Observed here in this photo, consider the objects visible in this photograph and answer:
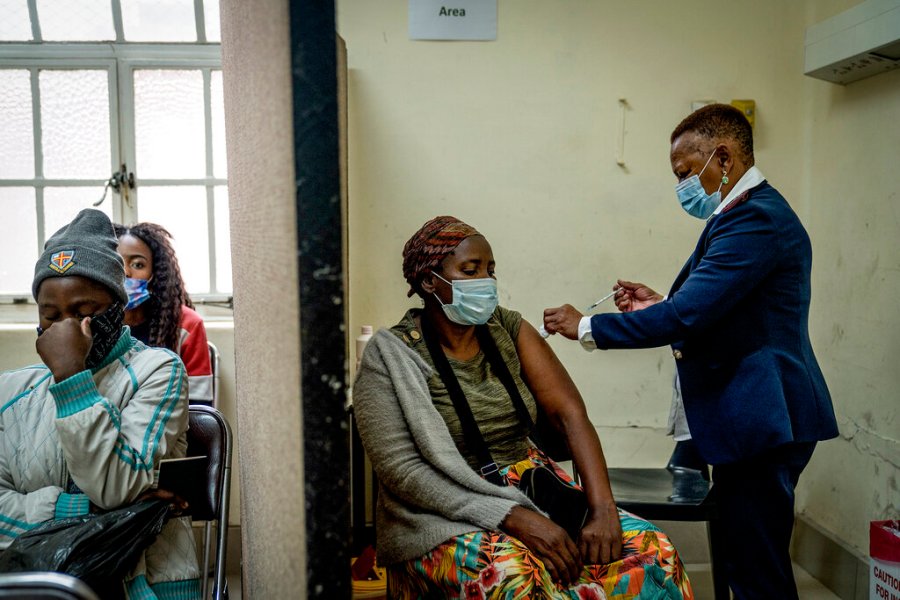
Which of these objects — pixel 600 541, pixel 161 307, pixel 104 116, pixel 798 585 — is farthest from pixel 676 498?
pixel 104 116

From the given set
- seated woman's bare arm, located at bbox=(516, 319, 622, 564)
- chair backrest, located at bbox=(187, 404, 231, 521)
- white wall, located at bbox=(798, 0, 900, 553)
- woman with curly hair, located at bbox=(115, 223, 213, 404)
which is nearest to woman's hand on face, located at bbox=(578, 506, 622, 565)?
seated woman's bare arm, located at bbox=(516, 319, 622, 564)

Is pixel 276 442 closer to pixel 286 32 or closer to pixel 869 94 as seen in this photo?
pixel 286 32

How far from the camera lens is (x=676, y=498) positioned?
2.25 m

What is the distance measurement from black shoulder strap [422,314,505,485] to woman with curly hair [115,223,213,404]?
3.89 ft

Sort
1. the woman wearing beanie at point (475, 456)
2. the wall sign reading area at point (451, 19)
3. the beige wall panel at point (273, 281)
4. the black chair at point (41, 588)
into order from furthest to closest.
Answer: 1. the wall sign reading area at point (451, 19)
2. the woman wearing beanie at point (475, 456)
3. the black chair at point (41, 588)
4. the beige wall panel at point (273, 281)

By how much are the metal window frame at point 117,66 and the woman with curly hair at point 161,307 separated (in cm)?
46

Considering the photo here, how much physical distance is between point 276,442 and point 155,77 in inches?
118

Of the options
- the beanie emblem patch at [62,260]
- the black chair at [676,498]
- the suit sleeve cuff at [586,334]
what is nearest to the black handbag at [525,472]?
the suit sleeve cuff at [586,334]

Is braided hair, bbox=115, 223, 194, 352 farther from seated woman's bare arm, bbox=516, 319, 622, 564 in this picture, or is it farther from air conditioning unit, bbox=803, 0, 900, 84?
air conditioning unit, bbox=803, 0, 900, 84

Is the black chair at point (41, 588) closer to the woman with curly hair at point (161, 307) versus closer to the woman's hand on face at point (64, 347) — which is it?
the woman's hand on face at point (64, 347)

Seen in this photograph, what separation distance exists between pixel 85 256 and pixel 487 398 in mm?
1031

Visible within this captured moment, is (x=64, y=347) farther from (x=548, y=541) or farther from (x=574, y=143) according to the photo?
(x=574, y=143)

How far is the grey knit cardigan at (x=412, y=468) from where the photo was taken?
167 centimetres

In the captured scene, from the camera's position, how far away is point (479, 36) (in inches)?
118
